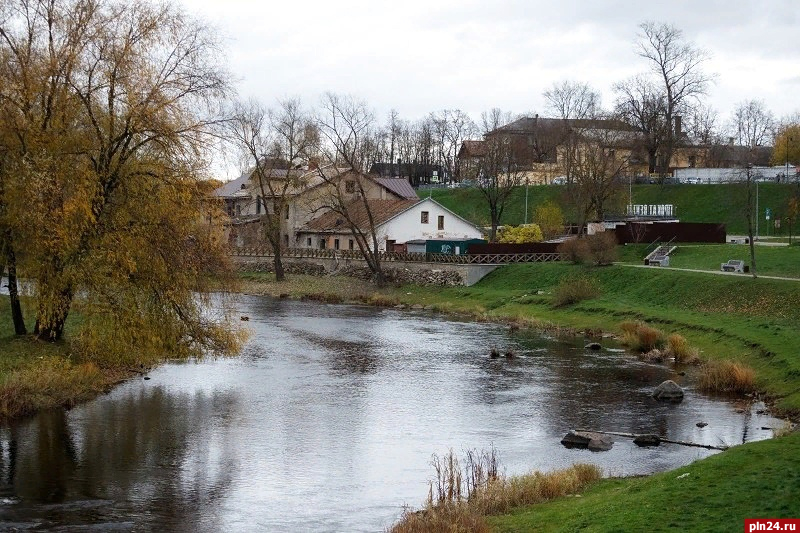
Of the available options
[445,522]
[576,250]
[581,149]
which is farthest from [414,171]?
[445,522]

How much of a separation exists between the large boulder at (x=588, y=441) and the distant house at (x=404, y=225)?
187 feet

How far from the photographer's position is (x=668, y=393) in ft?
104

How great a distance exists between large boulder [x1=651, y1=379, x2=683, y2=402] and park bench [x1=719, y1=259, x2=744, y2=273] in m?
26.4

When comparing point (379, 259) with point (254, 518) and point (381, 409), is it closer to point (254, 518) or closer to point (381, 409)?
point (381, 409)

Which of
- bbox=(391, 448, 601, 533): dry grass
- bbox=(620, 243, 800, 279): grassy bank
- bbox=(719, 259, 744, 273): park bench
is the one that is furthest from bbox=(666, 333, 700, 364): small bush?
bbox=(391, 448, 601, 533): dry grass

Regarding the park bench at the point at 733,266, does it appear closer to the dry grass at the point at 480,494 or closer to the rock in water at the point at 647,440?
the rock in water at the point at 647,440

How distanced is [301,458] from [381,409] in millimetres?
6564

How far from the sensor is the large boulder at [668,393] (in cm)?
3145

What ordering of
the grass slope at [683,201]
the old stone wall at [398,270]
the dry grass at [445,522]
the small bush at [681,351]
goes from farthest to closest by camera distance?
the grass slope at [683,201] < the old stone wall at [398,270] < the small bush at [681,351] < the dry grass at [445,522]

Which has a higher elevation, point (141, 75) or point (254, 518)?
point (141, 75)

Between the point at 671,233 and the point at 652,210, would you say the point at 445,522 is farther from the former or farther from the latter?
the point at 652,210

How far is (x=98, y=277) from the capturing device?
1194 inches

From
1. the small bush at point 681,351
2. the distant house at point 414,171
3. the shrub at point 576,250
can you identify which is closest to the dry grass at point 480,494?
the small bush at point 681,351

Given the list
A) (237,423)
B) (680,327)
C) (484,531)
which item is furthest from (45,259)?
(680,327)
